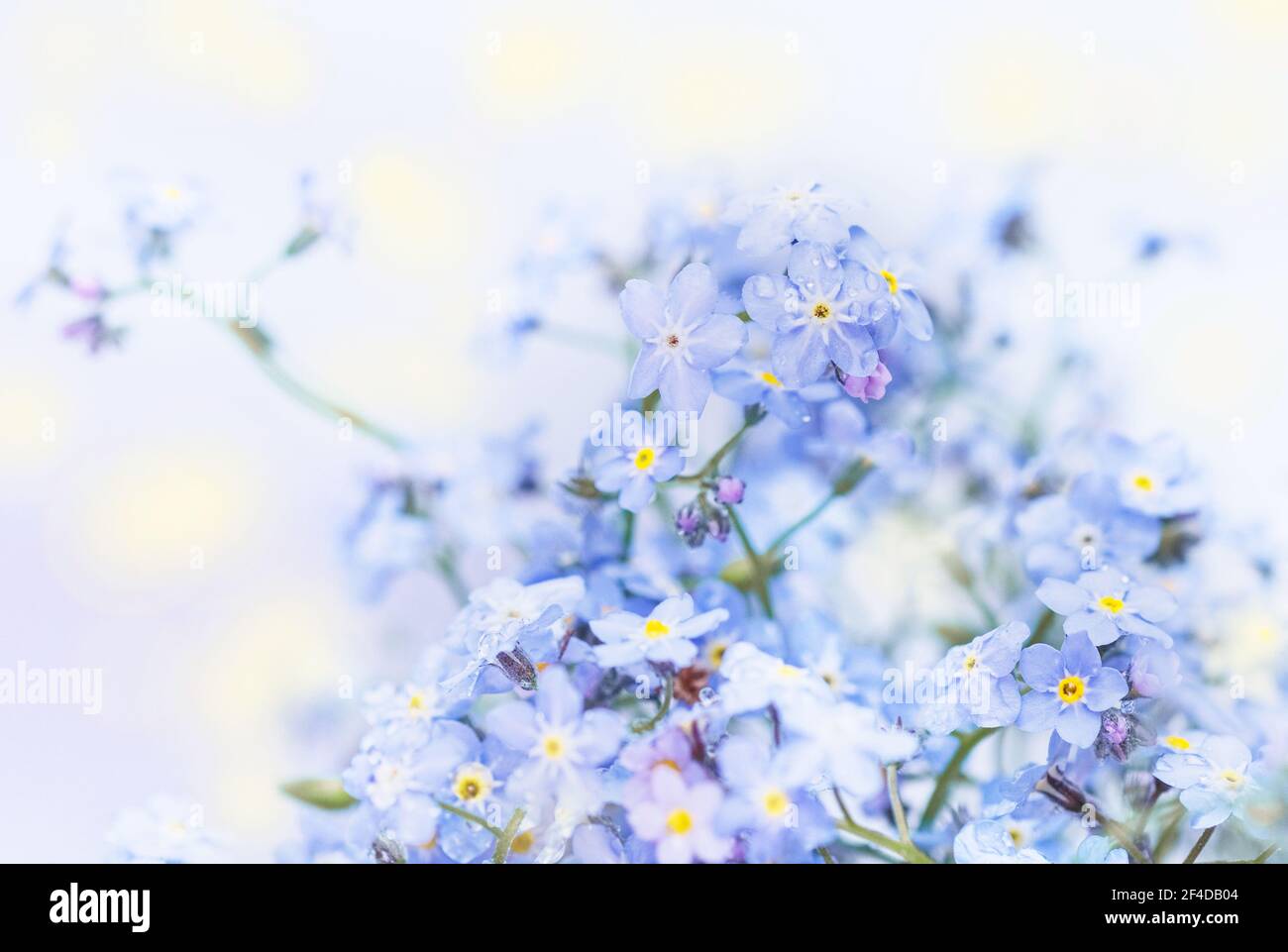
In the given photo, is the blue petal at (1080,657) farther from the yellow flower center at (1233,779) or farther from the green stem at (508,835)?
the green stem at (508,835)

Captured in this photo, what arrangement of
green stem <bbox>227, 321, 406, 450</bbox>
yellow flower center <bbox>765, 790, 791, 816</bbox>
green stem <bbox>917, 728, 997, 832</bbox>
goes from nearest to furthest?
yellow flower center <bbox>765, 790, 791, 816</bbox> < green stem <bbox>917, 728, 997, 832</bbox> < green stem <bbox>227, 321, 406, 450</bbox>

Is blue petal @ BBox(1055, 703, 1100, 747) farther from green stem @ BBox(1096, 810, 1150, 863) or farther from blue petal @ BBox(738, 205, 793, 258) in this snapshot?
blue petal @ BBox(738, 205, 793, 258)

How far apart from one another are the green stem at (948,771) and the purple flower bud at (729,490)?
189mm

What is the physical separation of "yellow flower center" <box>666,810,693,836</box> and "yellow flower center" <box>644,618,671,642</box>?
3.2 inches

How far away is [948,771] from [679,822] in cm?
18

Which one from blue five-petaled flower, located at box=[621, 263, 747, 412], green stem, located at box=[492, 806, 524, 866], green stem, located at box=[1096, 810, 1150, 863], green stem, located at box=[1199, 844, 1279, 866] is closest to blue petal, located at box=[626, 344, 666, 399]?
blue five-petaled flower, located at box=[621, 263, 747, 412]

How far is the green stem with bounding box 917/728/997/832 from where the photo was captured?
604mm

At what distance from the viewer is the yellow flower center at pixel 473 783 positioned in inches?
21.4

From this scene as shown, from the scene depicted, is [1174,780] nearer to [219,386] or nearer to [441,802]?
[441,802]

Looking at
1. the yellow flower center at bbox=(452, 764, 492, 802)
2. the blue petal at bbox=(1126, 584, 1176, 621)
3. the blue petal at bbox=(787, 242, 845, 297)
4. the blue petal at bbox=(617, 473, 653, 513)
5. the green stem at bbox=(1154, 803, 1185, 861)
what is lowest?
the green stem at bbox=(1154, 803, 1185, 861)

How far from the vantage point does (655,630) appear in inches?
21.3

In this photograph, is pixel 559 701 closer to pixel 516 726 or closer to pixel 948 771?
pixel 516 726

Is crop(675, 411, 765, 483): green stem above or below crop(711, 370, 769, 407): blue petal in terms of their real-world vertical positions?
below
